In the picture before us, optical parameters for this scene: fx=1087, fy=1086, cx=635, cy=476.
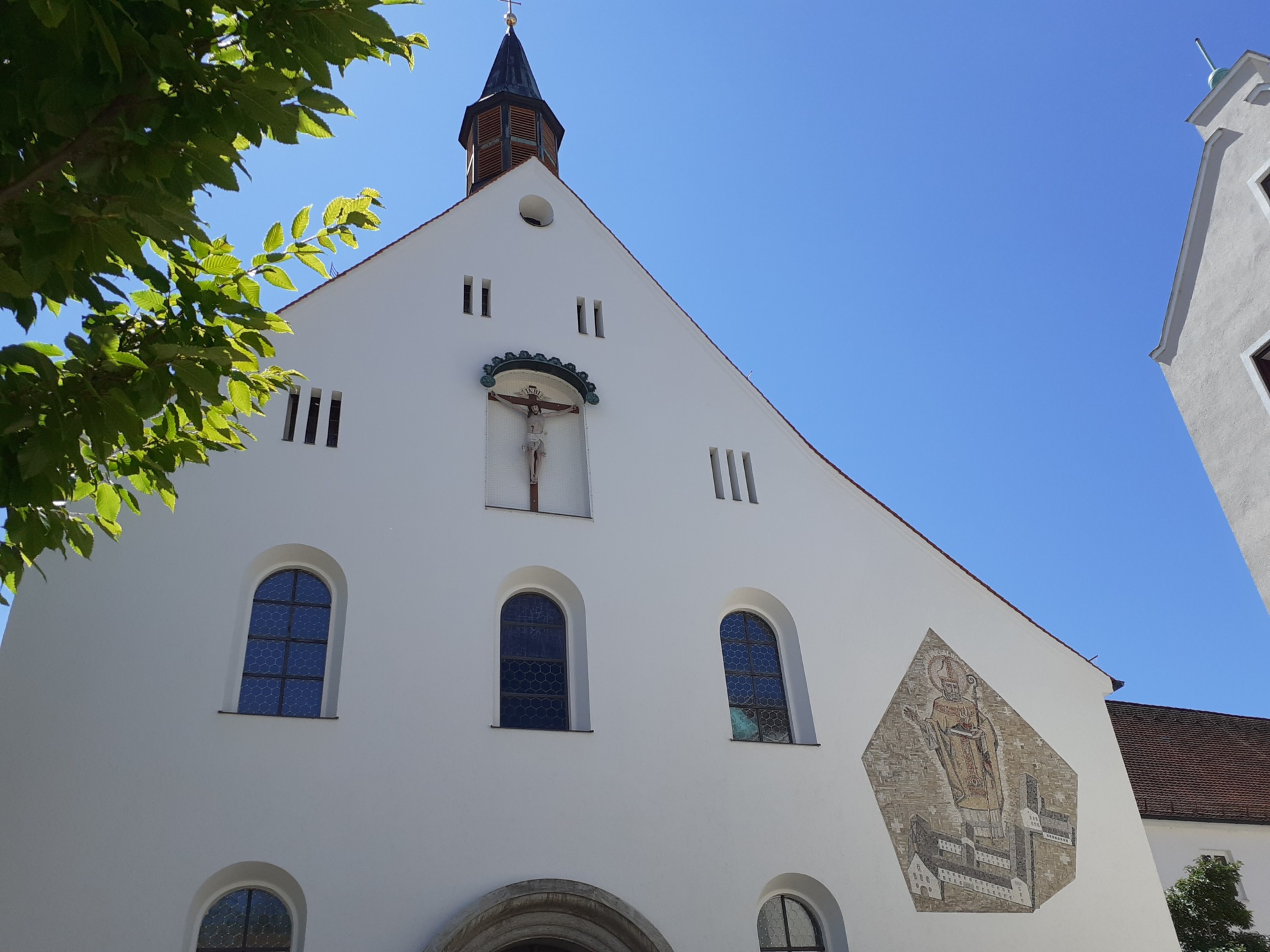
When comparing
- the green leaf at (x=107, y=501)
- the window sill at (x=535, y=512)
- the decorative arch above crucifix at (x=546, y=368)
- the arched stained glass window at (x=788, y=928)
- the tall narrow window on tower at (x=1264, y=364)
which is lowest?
the arched stained glass window at (x=788, y=928)

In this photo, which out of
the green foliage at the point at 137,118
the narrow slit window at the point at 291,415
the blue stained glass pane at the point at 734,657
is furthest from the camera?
the blue stained glass pane at the point at 734,657

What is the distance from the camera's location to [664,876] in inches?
353

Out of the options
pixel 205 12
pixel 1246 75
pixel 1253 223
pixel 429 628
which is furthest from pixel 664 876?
pixel 1246 75

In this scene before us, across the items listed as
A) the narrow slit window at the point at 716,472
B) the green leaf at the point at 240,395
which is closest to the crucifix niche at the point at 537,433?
the narrow slit window at the point at 716,472

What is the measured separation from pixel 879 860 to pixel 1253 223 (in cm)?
803

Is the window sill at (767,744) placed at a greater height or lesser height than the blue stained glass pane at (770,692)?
lesser

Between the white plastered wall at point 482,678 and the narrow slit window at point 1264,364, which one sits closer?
the white plastered wall at point 482,678

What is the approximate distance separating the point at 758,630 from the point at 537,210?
6077 millimetres

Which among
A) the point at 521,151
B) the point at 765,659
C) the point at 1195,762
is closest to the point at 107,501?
the point at 765,659

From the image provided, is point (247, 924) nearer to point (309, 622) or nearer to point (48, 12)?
point (309, 622)

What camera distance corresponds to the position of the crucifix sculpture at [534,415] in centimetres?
1116

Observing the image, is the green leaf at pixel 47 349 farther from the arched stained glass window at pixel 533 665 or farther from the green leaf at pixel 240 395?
the arched stained glass window at pixel 533 665

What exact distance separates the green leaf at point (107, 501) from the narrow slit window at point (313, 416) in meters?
5.74

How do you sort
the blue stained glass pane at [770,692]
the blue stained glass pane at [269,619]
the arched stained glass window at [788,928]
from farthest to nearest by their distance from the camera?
the blue stained glass pane at [770,692]
the blue stained glass pane at [269,619]
the arched stained glass window at [788,928]
